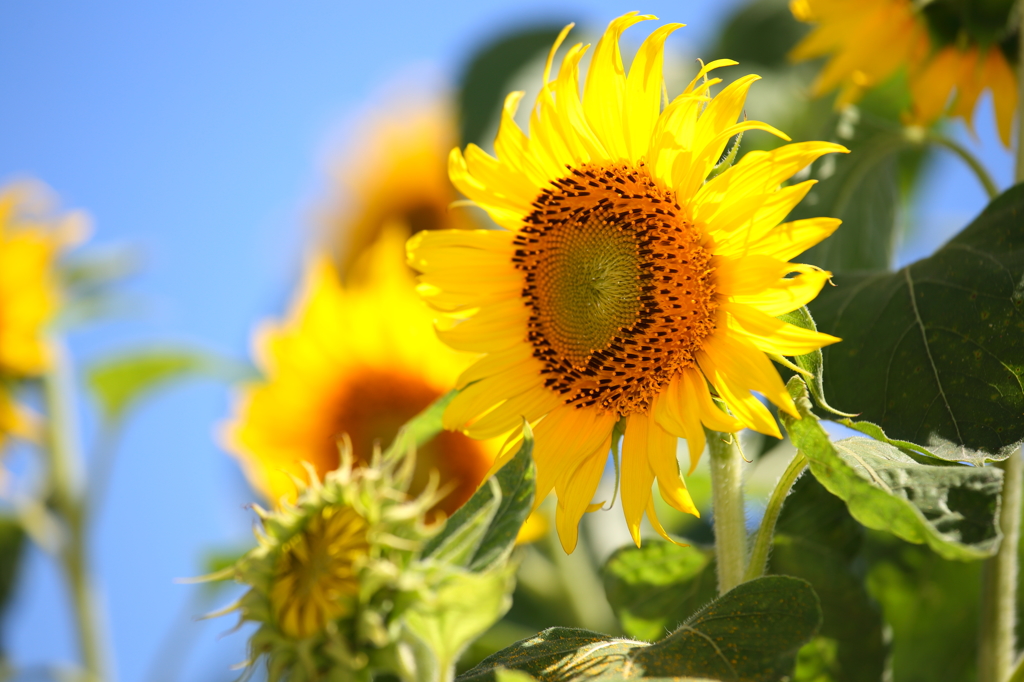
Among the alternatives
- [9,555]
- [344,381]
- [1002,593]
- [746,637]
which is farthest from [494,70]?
[9,555]

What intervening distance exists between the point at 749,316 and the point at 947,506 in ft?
0.69

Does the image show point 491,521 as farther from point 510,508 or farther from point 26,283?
point 26,283

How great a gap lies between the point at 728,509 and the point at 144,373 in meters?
1.30

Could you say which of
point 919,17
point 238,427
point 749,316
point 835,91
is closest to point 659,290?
point 749,316

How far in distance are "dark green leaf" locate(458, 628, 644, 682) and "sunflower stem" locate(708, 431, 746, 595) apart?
129 mm

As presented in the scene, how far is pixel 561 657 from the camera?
733mm

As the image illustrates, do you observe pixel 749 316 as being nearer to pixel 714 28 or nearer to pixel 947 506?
pixel 947 506

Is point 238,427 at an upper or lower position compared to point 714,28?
lower

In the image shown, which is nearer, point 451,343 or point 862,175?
point 451,343

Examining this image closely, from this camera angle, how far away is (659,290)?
2.90ft

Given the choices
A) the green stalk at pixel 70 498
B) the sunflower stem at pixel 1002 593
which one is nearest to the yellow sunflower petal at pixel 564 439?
the sunflower stem at pixel 1002 593

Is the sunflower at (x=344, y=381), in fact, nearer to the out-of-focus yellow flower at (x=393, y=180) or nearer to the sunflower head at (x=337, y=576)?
the out-of-focus yellow flower at (x=393, y=180)

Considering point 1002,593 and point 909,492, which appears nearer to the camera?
point 909,492

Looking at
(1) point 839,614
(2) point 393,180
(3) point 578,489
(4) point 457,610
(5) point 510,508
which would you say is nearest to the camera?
(4) point 457,610
